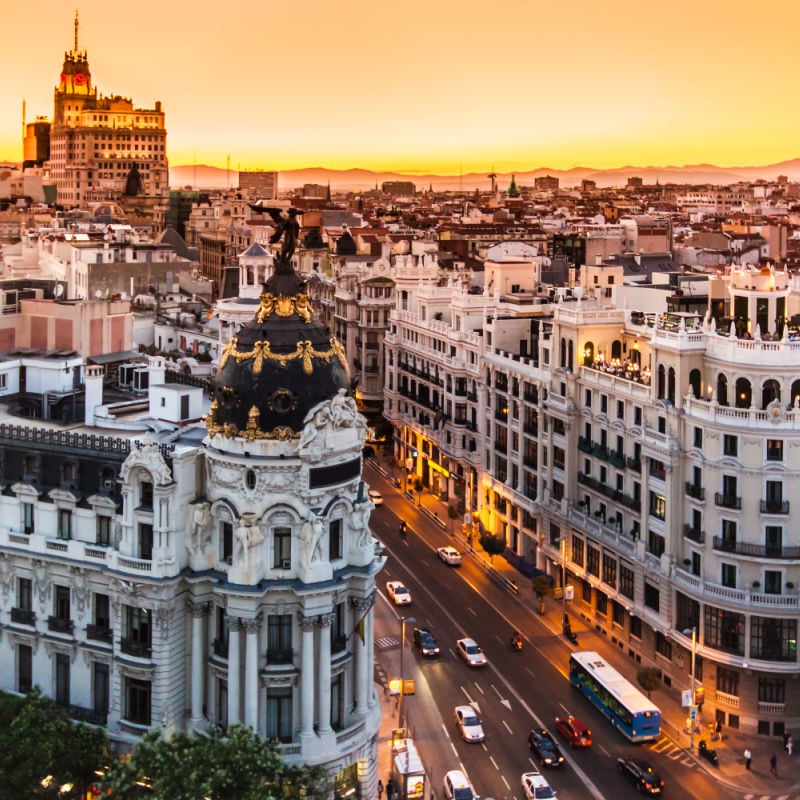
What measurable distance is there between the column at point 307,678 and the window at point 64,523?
14929 mm

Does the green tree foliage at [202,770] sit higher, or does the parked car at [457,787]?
the green tree foliage at [202,770]

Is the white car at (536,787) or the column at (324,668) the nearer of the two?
the column at (324,668)

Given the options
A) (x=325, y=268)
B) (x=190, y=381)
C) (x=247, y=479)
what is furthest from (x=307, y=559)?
(x=325, y=268)

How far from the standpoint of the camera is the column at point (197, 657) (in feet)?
230

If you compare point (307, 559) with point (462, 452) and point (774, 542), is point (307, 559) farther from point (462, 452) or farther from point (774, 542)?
point (462, 452)

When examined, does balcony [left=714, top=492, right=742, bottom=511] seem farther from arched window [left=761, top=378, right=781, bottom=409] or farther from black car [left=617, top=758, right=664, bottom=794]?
black car [left=617, top=758, right=664, bottom=794]

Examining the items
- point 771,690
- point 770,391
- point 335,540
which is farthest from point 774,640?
point 335,540

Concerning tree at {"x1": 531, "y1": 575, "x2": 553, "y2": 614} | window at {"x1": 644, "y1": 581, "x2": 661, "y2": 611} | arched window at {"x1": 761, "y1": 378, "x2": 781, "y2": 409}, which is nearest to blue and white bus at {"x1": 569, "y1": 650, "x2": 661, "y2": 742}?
window at {"x1": 644, "y1": 581, "x2": 661, "y2": 611}

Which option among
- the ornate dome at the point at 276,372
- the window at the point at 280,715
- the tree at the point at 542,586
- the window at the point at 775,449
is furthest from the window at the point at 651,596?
the window at the point at 280,715

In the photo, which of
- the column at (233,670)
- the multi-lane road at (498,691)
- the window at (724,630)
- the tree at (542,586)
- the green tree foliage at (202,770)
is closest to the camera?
the green tree foliage at (202,770)

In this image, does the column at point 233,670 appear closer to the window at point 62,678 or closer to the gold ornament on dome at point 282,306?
the window at point 62,678

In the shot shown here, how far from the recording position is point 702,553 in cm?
9238

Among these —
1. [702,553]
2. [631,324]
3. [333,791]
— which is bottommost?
[333,791]

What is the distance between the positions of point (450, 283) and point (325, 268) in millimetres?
38192
